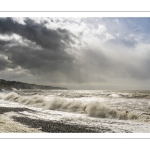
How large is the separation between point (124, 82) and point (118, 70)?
349 millimetres

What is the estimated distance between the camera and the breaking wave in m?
6.98

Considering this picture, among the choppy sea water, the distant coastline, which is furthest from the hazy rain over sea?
the distant coastline

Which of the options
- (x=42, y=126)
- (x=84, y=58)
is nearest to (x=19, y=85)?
(x=42, y=126)

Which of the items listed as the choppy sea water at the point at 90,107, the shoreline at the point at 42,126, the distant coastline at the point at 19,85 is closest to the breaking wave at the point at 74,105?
the choppy sea water at the point at 90,107

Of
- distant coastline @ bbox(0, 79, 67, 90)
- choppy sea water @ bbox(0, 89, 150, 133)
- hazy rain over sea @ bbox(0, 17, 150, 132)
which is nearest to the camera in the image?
hazy rain over sea @ bbox(0, 17, 150, 132)

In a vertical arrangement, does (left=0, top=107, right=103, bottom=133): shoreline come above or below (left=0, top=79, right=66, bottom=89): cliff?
below

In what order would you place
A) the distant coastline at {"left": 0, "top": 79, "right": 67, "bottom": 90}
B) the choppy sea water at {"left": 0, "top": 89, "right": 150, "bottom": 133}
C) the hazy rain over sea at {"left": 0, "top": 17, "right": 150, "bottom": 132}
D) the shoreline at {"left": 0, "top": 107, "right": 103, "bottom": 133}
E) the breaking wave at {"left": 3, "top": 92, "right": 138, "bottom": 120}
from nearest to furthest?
the shoreline at {"left": 0, "top": 107, "right": 103, "bottom": 133} → the hazy rain over sea at {"left": 0, "top": 17, "right": 150, "bottom": 132} → the choppy sea water at {"left": 0, "top": 89, "right": 150, "bottom": 133} → the distant coastline at {"left": 0, "top": 79, "right": 67, "bottom": 90} → the breaking wave at {"left": 3, "top": 92, "right": 138, "bottom": 120}

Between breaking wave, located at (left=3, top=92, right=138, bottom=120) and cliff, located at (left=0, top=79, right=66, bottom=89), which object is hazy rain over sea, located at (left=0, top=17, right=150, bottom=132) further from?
cliff, located at (left=0, top=79, right=66, bottom=89)

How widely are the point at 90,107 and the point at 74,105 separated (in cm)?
66

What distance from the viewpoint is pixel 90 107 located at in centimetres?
727

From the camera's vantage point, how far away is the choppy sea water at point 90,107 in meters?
6.24

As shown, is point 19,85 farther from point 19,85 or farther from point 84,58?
point 84,58

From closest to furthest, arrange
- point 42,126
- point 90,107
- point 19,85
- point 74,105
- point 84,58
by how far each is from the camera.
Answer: point 42,126, point 84,58, point 19,85, point 90,107, point 74,105
